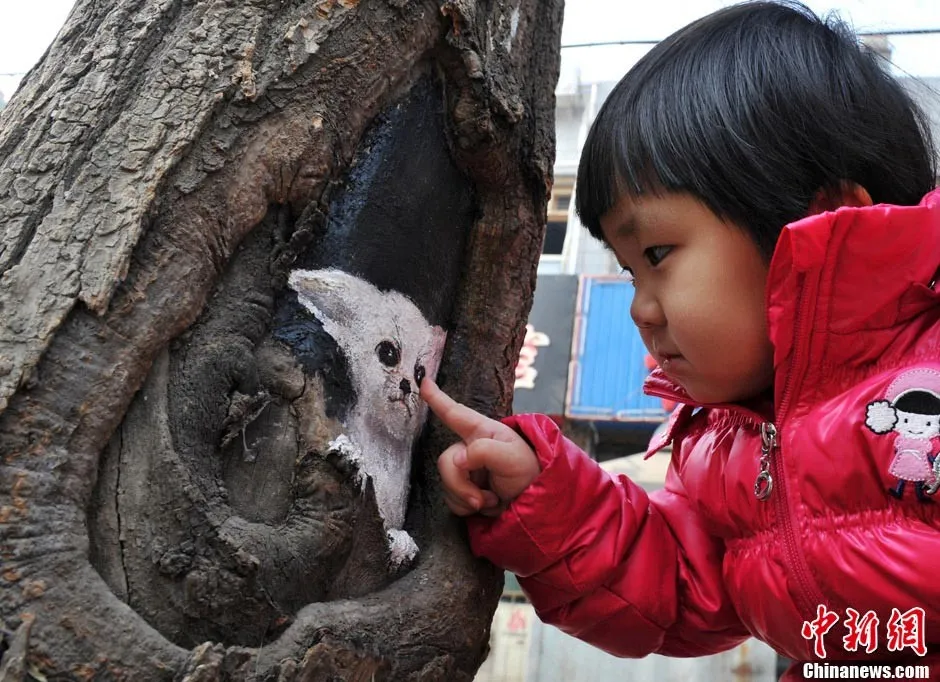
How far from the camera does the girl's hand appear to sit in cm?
133

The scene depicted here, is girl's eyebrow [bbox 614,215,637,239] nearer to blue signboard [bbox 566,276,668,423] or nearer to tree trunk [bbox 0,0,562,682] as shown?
tree trunk [bbox 0,0,562,682]

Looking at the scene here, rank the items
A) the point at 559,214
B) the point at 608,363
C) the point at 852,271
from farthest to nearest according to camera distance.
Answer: the point at 559,214, the point at 608,363, the point at 852,271

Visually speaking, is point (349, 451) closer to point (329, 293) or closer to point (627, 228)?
point (329, 293)

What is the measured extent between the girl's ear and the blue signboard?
736 centimetres

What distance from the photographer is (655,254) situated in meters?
1.40

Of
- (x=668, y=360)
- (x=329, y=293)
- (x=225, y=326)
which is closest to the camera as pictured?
(x=225, y=326)

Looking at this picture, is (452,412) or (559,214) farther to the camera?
(559,214)

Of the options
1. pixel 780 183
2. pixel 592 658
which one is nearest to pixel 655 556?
pixel 780 183

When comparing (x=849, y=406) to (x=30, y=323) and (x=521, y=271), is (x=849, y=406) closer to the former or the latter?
(x=521, y=271)

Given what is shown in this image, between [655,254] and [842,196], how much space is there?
0.32m

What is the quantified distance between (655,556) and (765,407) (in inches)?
13.0

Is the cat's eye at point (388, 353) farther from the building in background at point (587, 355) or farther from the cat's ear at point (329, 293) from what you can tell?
the building in background at point (587, 355)

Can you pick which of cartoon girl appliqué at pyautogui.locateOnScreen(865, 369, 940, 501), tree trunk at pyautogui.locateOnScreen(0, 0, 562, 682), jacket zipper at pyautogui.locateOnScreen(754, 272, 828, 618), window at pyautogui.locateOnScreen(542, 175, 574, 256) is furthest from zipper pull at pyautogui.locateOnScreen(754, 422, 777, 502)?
window at pyautogui.locateOnScreen(542, 175, 574, 256)

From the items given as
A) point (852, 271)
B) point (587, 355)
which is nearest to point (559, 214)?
point (587, 355)
